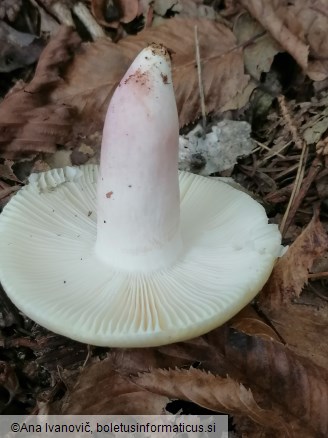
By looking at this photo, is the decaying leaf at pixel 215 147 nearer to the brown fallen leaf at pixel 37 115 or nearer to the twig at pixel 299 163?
the twig at pixel 299 163

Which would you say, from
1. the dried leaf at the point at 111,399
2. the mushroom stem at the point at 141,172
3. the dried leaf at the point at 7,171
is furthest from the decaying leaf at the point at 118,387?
the dried leaf at the point at 7,171

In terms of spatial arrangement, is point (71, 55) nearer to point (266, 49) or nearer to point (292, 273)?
point (266, 49)

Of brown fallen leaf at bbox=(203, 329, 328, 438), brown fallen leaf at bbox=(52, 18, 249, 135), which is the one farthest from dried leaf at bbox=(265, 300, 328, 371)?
brown fallen leaf at bbox=(52, 18, 249, 135)

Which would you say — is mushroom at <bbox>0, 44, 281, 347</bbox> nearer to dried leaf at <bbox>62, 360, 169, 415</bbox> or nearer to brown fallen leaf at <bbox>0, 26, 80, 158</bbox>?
dried leaf at <bbox>62, 360, 169, 415</bbox>

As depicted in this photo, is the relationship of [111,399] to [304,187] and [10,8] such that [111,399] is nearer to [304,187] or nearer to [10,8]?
[304,187]

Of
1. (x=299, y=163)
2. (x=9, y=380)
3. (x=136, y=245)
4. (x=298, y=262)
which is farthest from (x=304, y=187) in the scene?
(x=9, y=380)
